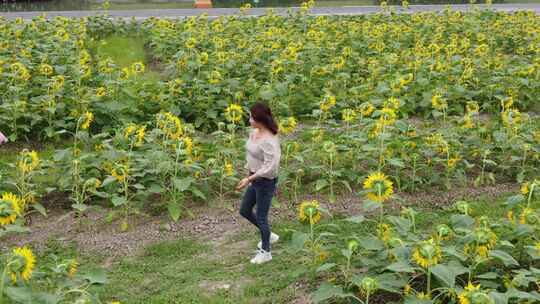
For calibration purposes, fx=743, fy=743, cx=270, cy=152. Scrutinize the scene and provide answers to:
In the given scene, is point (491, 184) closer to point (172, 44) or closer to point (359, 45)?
point (359, 45)

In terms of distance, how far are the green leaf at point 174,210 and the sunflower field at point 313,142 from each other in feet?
0.05

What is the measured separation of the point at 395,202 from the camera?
20.7 feet

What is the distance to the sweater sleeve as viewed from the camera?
4918 mm

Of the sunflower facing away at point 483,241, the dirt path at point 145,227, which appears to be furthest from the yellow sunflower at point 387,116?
the sunflower facing away at point 483,241

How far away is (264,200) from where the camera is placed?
5.11 metres

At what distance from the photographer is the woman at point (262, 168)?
16.2ft

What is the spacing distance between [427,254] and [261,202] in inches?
59.1

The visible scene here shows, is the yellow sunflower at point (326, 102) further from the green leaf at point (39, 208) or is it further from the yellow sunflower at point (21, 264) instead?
the yellow sunflower at point (21, 264)

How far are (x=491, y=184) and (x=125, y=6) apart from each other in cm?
1566

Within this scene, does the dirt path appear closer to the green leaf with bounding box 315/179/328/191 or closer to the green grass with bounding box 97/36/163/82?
the green leaf with bounding box 315/179/328/191

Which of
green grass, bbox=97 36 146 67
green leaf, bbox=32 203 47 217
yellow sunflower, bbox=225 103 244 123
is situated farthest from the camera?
green grass, bbox=97 36 146 67

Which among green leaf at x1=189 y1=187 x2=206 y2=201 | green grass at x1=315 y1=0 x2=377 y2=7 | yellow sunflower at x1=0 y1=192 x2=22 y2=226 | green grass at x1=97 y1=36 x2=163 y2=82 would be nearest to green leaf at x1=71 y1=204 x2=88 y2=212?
green leaf at x1=189 y1=187 x2=206 y2=201

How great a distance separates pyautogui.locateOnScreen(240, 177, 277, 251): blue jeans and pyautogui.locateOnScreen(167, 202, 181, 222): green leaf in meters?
0.80

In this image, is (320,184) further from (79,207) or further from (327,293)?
(327,293)
